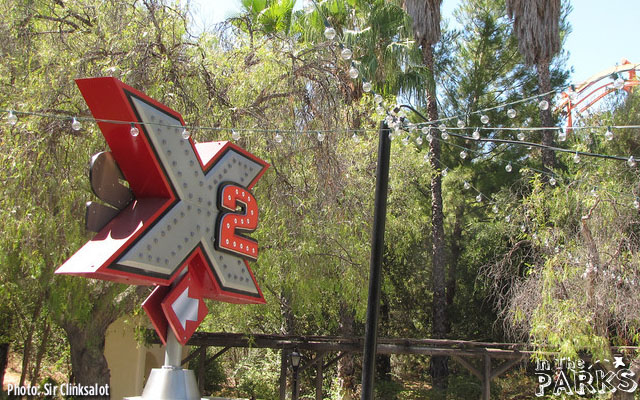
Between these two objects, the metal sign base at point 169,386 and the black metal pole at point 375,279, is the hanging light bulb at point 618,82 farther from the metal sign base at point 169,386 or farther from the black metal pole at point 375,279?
the metal sign base at point 169,386

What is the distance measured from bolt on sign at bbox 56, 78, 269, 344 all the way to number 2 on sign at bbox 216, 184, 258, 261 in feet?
0.03

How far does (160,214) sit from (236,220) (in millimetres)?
998

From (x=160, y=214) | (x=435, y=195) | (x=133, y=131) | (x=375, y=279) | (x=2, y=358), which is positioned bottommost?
(x=2, y=358)

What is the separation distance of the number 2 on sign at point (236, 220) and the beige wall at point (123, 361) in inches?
364

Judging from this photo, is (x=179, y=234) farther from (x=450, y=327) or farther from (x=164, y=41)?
(x=450, y=327)

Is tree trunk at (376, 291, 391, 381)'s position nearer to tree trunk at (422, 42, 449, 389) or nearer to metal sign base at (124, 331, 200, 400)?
tree trunk at (422, 42, 449, 389)

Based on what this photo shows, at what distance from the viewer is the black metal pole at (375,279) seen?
208 inches

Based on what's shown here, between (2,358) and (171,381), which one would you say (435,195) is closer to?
(2,358)

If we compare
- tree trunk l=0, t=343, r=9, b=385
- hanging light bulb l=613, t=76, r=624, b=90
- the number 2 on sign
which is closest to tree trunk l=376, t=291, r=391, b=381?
tree trunk l=0, t=343, r=9, b=385

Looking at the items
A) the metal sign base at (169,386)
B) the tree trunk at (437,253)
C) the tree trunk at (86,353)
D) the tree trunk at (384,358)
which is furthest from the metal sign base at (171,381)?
the tree trunk at (384,358)

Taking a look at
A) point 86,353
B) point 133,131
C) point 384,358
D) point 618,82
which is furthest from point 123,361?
point 618,82

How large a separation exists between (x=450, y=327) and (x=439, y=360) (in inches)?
112

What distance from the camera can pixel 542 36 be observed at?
51.4 feet

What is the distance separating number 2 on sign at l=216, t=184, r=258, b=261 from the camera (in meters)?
5.52
